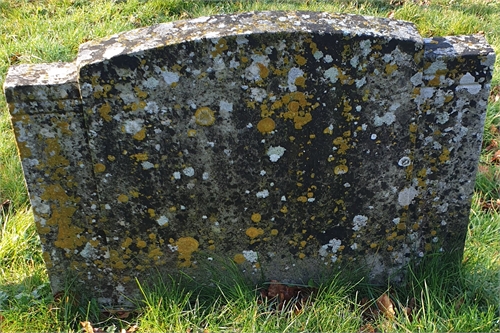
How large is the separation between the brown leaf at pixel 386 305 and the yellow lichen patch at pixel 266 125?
1.17 meters

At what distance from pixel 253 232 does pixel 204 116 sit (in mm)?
733

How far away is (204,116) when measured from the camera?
268 centimetres

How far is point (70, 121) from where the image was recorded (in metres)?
2.67

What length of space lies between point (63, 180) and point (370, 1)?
16.3 ft

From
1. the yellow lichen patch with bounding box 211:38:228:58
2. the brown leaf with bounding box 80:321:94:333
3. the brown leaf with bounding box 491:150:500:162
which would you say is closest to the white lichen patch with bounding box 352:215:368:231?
the yellow lichen patch with bounding box 211:38:228:58

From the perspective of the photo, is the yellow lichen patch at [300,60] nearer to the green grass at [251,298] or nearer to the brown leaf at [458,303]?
the green grass at [251,298]

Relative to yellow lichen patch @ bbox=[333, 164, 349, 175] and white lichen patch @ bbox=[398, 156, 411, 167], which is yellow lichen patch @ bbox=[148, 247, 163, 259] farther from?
white lichen patch @ bbox=[398, 156, 411, 167]

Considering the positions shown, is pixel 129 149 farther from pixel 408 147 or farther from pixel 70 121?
pixel 408 147

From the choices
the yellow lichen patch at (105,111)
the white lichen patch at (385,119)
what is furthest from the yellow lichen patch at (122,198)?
the white lichen patch at (385,119)

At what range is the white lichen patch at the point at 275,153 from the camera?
2.79 metres

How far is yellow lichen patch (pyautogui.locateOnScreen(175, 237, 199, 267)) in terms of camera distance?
302 centimetres

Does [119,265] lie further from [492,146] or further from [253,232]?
[492,146]

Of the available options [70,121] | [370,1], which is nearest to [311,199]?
[70,121]

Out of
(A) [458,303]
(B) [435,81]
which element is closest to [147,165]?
(B) [435,81]
